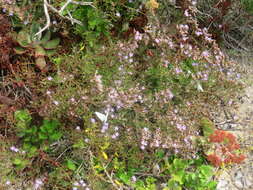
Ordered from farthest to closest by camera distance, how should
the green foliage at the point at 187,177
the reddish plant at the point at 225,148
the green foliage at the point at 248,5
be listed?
the green foliage at the point at 248,5 < the reddish plant at the point at 225,148 < the green foliage at the point at 187,177

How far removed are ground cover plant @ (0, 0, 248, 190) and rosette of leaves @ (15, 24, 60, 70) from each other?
1 centimetres

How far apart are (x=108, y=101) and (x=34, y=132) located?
2.38 feet

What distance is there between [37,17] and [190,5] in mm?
1623

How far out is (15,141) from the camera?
9.19 ft

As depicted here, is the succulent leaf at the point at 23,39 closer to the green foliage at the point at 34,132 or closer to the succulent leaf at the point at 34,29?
the succulent leaf at the point at 34,29

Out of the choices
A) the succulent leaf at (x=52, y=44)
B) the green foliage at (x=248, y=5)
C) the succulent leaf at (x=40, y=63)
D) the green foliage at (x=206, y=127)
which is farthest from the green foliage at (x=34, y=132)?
the green foliage at (x=248, y=5)

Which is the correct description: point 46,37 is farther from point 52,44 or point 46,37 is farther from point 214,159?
point 214,159

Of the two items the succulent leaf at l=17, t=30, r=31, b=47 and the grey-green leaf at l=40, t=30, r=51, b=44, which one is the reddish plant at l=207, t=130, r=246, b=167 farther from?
the succulent leaf at l=17, t=30, r=31, b=47

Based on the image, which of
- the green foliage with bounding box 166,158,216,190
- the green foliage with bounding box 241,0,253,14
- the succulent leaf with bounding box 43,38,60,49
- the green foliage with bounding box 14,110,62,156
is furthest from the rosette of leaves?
the green foliage with bounding box 241,0,253,14

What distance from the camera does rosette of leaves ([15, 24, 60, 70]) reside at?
2902mm

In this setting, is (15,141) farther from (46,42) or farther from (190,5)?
(190,5)

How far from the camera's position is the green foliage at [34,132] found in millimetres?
2740

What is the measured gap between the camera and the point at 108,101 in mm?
2744

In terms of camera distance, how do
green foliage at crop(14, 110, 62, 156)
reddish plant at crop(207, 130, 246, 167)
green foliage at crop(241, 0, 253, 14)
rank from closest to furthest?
green foliage at crop(14, 110, 62, 156)
reddish plant at crop(207, 130, 246, 167)
green foliage at crop(241, 0, 253, 14)
